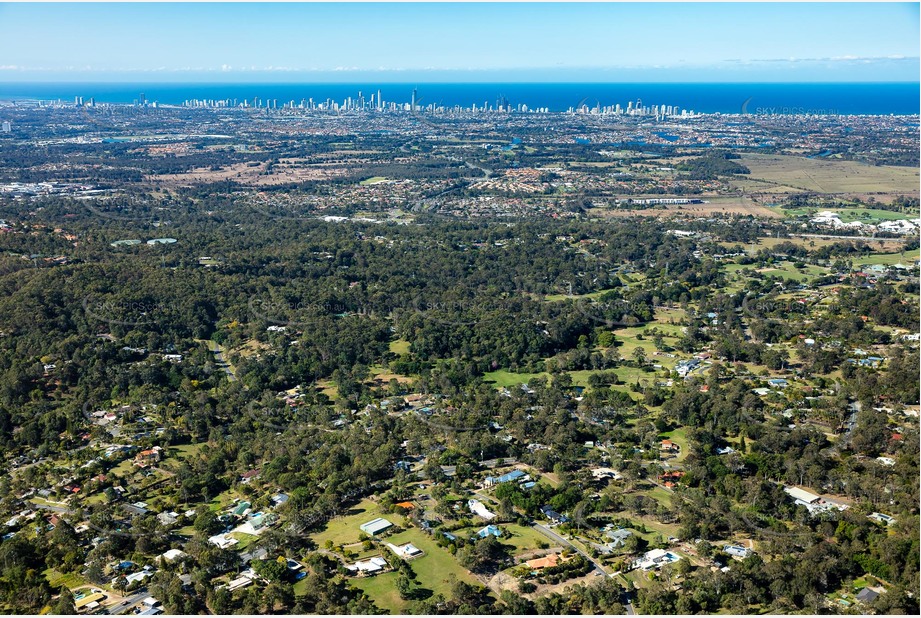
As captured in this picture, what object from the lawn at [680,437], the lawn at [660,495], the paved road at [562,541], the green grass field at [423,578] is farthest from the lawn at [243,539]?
the lawn at [680,437]

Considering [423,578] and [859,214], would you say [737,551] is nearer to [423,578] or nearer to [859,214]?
[423,578]

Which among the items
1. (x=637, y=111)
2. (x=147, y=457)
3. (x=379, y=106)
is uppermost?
(x=379, y=106)

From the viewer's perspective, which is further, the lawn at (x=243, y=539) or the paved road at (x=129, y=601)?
the lawn at (x=243, y=539)

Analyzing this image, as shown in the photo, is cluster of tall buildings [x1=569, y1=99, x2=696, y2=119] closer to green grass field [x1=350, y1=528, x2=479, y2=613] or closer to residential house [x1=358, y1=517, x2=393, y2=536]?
residential house [x1=358, y1=517, x2=393, y2=536]

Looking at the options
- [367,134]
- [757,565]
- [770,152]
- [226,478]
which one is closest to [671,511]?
[757,565]

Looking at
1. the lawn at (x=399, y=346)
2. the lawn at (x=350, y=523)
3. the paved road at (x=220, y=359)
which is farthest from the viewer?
the lawn at (x=399, y=346)

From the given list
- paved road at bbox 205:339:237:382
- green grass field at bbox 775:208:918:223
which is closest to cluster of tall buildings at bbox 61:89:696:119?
green grass field at bbox 775:208:918:223

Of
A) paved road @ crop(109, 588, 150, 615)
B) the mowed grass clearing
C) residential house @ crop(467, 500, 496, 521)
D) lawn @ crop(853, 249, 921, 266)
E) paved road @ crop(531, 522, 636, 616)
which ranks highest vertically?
the mowed grass clearing

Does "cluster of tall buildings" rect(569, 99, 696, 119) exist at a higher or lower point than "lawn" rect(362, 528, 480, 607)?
higher

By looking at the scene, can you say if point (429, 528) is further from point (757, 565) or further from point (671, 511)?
point (757, 565)

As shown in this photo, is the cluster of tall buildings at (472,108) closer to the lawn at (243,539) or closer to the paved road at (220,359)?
the paved road at (220,359)

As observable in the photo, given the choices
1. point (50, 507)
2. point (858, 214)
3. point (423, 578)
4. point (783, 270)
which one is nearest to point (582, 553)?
point (423, 578)
